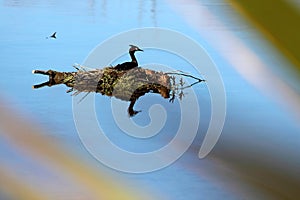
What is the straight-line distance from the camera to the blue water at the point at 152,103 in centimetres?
20

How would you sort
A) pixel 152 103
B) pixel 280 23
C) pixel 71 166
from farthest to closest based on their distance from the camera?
pixel 152 103 < pixel 71 166 < pixel 280 23

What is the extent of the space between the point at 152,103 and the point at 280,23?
17.8 inches

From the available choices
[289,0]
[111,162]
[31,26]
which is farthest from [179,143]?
[31,26]

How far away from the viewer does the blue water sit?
0.66ft

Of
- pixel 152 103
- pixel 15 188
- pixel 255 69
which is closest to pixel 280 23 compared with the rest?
pixel 255 69

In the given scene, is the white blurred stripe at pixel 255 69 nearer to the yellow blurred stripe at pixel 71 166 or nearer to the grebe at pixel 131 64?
the yellow blurred stripe at pixel 71 166

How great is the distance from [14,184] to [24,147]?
6 cm

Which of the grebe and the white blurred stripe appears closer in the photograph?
the white blurred stripe

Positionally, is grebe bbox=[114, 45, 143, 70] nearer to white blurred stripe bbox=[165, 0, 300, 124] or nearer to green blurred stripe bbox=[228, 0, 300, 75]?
white blurred stripe bbox=[165, 0, 300, 124]

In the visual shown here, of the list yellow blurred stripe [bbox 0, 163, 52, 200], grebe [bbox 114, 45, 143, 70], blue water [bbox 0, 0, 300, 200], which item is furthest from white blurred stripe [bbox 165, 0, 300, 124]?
grebe [bbox 114, 45, 143, 70]

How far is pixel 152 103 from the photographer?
0.60 m

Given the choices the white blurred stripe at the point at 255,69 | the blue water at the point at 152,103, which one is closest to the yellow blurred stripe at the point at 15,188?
the blue water at the point at 152,103

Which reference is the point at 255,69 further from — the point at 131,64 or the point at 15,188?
the point at 131,64

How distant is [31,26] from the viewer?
0.99 m
